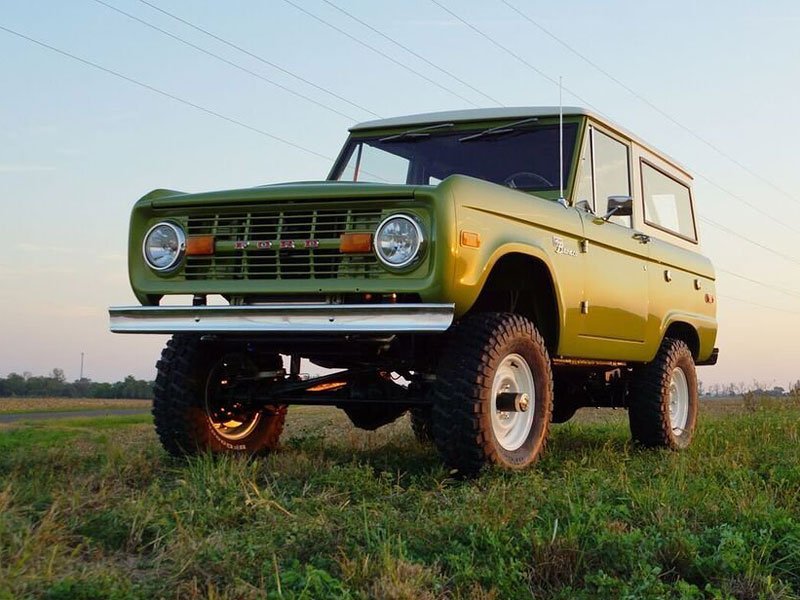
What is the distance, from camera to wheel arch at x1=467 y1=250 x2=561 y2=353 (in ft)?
19.5

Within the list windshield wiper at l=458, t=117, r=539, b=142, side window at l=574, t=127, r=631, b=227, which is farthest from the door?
windshield wiper at l=458, t=117, r=539, b=142

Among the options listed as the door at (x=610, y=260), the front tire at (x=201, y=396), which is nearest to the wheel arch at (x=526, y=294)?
the door at (x=610, y=260)

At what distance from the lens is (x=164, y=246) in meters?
5.68

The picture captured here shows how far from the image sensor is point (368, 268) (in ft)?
17.1

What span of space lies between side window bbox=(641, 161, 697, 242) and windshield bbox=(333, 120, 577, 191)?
57.0 inches

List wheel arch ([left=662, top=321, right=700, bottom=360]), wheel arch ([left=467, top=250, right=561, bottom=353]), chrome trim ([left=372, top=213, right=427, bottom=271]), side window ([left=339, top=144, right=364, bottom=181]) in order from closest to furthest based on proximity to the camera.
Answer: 1. chrome trim ([left=372, top=213, right=427, bottom=271])
2. wheel arch ([left=467, top=250, right=561, bottom=353])
3. side window ([left=339, top=144, right=364, bottom=181])
4. wheel arch ([left=662, top=321, right=700, bottom=360])

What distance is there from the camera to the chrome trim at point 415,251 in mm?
5066

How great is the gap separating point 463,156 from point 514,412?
2.05 metres

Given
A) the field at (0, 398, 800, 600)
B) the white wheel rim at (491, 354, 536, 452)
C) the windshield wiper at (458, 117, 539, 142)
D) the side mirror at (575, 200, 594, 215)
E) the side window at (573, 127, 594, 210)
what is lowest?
the field at (0, 398, 800, 600)

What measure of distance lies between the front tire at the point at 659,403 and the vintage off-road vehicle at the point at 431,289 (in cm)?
2

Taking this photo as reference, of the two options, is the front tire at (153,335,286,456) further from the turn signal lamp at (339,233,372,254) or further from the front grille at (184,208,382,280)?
the turn signal lamp at (339,233,372,254)

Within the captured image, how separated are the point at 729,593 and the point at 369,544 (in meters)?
1.18

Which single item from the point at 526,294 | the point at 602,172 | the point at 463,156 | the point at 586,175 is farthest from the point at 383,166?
the point at 526,294

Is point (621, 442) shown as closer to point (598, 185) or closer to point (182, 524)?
point (598, 185)
